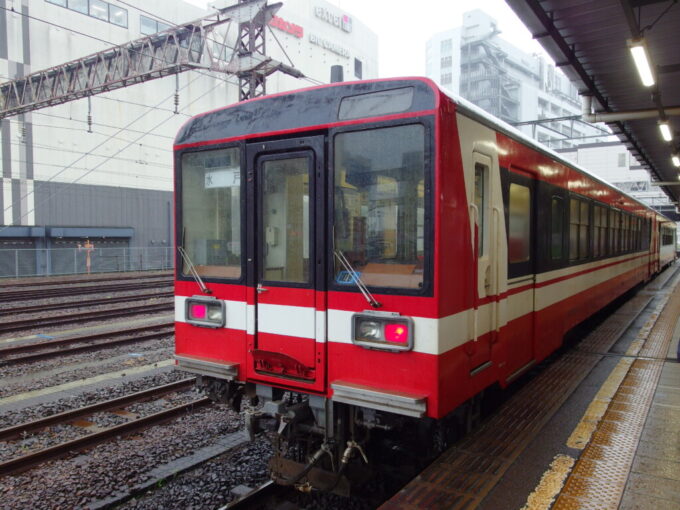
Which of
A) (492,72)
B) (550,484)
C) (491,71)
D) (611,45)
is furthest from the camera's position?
(492,72)

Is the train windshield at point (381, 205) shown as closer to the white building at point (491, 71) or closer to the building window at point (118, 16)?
the building window at point (118, 16)

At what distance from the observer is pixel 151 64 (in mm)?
19297

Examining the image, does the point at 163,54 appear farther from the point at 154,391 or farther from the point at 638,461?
the point at 638,461

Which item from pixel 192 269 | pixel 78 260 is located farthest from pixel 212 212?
pixel 78 260

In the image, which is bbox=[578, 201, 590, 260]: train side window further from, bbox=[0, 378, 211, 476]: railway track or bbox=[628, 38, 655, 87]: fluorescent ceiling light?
bbox=[0, 378, 211, 476]: railway track

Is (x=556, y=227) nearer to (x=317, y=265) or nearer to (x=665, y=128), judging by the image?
(x=317, y=265)

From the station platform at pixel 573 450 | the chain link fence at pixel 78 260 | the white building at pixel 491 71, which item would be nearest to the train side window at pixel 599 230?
the station platform at pixel 573 450

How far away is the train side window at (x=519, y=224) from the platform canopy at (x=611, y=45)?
2903 millimetres

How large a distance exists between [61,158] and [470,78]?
67011 mm

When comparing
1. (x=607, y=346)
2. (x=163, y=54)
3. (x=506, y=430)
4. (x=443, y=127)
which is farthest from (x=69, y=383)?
(x=163, y=54)

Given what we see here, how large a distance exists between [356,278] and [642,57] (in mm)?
5528

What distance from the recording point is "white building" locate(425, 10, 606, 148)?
78.7 meters

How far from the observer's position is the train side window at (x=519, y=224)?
511 centimetres

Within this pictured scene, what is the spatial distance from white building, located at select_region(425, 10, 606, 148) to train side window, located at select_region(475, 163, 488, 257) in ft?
246
